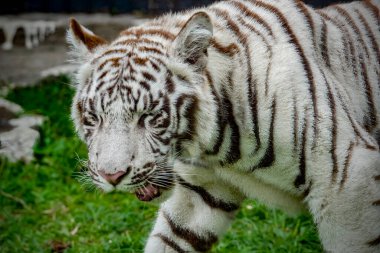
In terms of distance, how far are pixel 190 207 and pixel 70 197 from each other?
176 centimetres

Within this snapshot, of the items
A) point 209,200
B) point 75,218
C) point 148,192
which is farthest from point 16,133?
point 148,192

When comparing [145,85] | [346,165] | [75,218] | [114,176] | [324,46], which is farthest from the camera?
[75,218]

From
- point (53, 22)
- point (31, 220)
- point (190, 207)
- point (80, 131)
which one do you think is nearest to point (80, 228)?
point (31, 220)

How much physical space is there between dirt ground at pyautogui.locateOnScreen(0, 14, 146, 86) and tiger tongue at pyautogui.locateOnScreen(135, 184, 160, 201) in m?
3.75

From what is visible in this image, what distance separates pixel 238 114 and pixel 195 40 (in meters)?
0.37

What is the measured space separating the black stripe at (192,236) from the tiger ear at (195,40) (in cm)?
92

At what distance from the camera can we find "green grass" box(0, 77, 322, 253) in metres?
4.04

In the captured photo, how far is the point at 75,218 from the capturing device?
449 centimetres

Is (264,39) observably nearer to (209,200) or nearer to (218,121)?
(218,121)

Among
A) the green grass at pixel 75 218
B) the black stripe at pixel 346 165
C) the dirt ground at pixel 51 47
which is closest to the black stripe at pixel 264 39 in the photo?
the black stripe at pixel 346 165

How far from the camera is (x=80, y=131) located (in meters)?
2.86

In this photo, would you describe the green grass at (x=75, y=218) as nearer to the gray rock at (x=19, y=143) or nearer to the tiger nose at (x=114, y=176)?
the gray rock at (x=19, y=143)

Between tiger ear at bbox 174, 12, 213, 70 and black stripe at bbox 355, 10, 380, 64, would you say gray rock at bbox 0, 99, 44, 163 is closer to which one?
tiger ear at bbox 174, 12, 213, 70

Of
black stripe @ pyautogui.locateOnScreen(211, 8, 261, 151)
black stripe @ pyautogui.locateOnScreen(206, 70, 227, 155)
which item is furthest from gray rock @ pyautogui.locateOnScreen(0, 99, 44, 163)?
black stripe @ pyautogui.locateOnScreen(211, 8, 261, 151)
